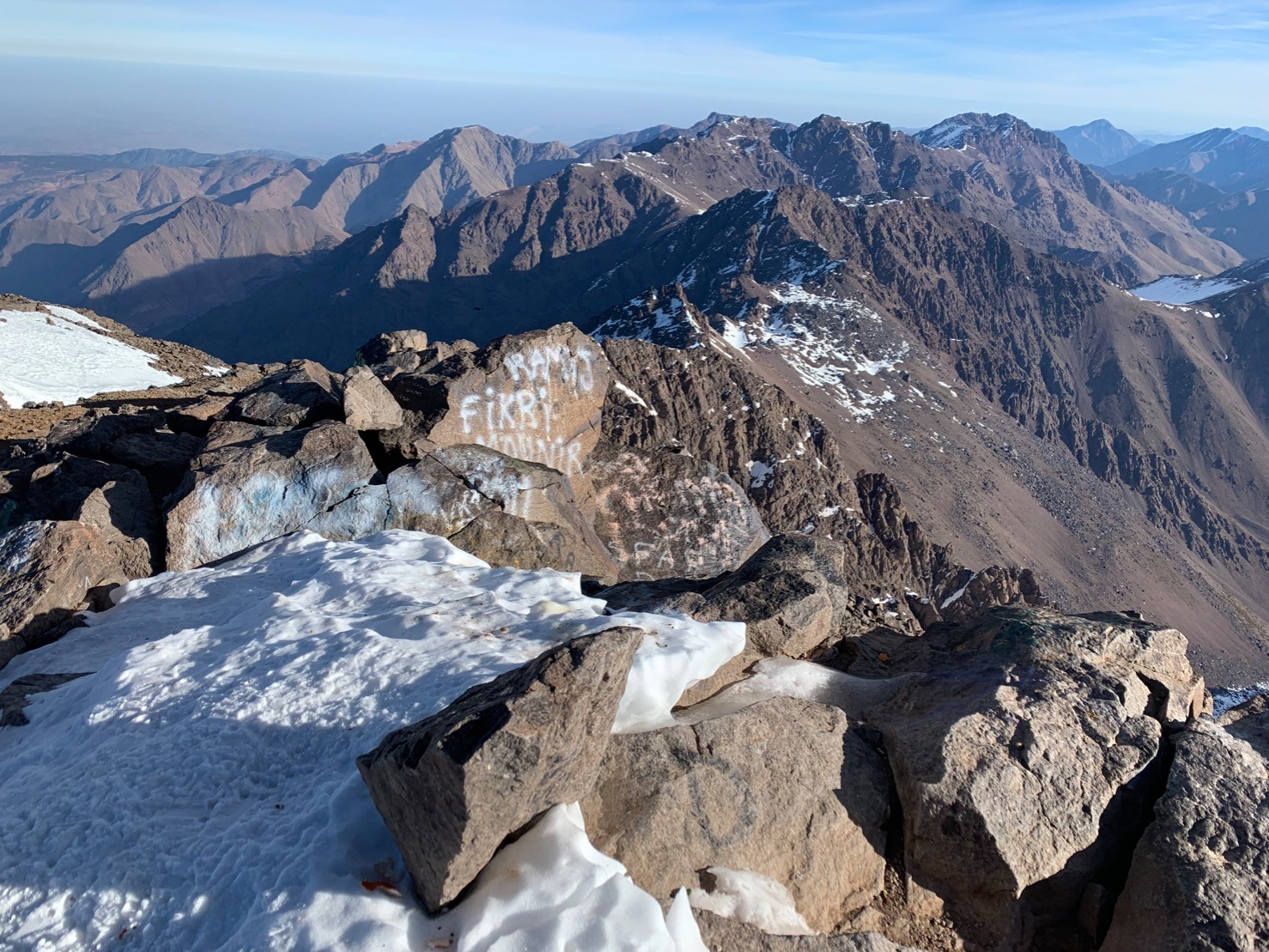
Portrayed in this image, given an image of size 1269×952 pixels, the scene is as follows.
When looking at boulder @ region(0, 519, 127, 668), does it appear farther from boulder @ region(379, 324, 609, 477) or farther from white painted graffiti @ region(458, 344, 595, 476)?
white painted graffiti @ region(458, 344, 595, 476)

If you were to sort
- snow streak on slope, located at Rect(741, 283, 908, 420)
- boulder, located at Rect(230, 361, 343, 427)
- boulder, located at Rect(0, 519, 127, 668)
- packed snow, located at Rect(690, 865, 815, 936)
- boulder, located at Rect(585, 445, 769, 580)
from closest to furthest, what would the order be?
1. packed snow, located at Rect(690, 865, 815, 936)
2. boulder, located at Rect(0, 519, 127, 668)
3. boulder, located at Rect(230, 361, 343, 427)
4. boulder, located at Rect(585, 445, 769, 580)
5. snow streak on slope, located at Rect(741, 283, 908, 420)

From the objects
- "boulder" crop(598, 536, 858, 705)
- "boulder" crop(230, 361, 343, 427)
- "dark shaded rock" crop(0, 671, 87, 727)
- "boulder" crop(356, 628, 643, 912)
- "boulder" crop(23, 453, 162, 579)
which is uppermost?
"boulder" crop(356, 628, 643, 912)

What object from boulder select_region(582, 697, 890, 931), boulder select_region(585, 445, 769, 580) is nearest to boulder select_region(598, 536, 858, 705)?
boulder select_region(582, 697, 890, 931)

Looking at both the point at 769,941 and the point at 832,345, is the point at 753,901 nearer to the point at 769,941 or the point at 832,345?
the point at 769,941

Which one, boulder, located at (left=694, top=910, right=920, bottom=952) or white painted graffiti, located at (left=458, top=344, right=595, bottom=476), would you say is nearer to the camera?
boulder, located at (left=694, top=910, right=920, bottom=952)

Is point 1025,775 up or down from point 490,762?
down

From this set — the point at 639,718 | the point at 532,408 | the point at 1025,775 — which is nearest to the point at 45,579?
the point at 639,718

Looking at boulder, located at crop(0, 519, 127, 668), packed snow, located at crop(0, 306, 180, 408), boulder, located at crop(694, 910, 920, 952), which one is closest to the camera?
boulder, located at crop(694, 910, 920, 952)

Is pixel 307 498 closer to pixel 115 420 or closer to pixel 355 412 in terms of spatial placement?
pixel 355 412
